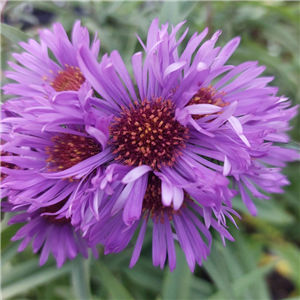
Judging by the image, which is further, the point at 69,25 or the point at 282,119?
the point at 69,25

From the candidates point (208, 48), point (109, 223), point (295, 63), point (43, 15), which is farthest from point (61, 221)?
point (43, 15)

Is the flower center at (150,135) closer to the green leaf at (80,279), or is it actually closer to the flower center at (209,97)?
the flower center at (209,97)

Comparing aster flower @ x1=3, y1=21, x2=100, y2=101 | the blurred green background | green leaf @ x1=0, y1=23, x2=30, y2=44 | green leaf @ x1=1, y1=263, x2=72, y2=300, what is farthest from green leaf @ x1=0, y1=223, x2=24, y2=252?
green leaf @ x1=0, y1=23, x2=30, y2=44

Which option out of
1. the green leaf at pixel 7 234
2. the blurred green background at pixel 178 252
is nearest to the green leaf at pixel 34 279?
the blurred green background at pixel 178 252

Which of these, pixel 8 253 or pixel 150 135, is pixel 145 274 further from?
pixel 150 135

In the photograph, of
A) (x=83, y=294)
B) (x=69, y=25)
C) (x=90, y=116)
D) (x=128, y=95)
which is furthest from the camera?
(x=69, y=25)

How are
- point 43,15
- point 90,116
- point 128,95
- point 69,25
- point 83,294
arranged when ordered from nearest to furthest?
1. point 90,116
2. point 128,95
3. point 83,294
4. point 69,25
5. point 43,15

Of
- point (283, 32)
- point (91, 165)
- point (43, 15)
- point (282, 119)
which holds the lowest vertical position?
point (91, 165)

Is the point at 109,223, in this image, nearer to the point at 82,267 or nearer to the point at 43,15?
the point at 82,267

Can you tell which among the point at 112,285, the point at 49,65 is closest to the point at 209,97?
the point at 49,65

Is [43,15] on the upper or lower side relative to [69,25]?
upper
